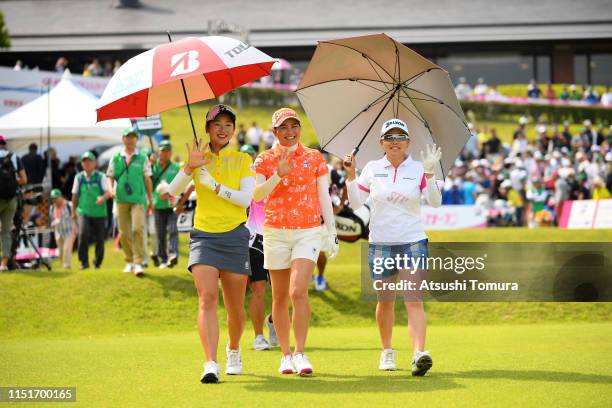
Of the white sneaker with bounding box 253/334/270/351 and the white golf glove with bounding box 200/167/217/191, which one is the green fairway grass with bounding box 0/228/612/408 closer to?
the white sneaker with bounding box 253/334/270/351

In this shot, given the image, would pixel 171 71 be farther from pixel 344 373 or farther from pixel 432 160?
pixel 344 373

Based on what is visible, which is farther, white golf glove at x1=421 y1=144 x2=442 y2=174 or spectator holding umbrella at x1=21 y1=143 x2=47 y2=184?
A: spectator holding umbrella at x1=21 y1=143 x2=47 y2=184

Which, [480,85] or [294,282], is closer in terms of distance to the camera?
[294,282]

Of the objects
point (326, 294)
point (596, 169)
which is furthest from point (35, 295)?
point (596, 169)

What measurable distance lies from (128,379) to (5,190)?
812 centimetres

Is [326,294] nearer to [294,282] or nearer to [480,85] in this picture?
[294,282]

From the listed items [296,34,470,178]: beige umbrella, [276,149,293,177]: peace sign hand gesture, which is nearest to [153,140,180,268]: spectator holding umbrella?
[296,34,470,178]: beige umbrella

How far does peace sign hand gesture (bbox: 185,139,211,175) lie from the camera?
9.03 meters

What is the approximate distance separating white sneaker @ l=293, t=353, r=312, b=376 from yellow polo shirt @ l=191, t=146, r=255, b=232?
4.12 ft

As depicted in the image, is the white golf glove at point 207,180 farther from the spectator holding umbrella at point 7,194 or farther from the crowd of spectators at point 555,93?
the crowd of spectators at point 555,93

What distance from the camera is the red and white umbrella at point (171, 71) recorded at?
29.5ft

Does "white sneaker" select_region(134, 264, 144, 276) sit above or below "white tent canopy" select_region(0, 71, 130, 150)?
below

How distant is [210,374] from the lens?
8.88 meters

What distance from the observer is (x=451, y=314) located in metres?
15.9
